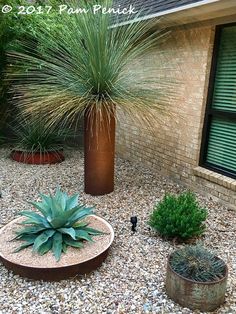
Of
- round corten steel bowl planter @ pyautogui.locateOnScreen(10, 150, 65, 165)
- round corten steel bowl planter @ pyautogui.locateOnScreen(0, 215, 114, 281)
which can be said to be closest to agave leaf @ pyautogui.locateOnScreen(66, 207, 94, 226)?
round corten steel bowl planter @ pyautogui.locateOnScreen(0, 215, 114, 281)

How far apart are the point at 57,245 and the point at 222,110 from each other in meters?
2.67

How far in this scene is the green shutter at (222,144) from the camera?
4133 millimetres

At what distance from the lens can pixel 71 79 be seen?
400 cm

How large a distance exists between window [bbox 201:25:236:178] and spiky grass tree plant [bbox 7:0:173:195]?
0.74 meters

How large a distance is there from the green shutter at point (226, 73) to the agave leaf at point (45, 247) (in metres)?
2.67

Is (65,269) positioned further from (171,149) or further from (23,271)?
(171,149)

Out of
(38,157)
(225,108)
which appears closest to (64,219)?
(225,108)

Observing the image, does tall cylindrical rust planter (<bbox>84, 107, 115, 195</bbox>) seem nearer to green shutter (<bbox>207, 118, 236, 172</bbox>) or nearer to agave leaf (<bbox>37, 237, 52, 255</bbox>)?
green shutter (<bbox>207, 118, 236, 172</bbox>)

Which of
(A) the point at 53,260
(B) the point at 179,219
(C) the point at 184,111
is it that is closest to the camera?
(A) the point at 53,260

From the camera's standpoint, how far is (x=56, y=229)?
281 centimetres

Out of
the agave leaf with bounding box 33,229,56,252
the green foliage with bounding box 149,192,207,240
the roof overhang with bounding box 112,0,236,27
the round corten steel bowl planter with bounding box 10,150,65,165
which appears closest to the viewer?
the agave leaf with bounding box 33,229,56,252

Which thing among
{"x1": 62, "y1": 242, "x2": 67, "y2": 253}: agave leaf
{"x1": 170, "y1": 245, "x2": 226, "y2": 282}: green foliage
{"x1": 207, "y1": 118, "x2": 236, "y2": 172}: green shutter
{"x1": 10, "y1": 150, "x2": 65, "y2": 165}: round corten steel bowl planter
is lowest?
{"x1": 10, "y1": 150, "x2": 65, "y2": 165}: round corten steel bowl planter

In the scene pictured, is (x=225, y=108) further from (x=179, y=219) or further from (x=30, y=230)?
(x=30, y=230)

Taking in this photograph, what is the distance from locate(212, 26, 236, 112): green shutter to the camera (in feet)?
13.1
